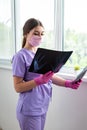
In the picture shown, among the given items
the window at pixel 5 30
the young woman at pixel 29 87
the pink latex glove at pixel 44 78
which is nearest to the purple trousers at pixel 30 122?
the young woman at pixel 29 87

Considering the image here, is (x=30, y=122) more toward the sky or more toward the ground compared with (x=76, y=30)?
more toward the ground

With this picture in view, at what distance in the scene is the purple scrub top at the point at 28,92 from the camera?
160cm

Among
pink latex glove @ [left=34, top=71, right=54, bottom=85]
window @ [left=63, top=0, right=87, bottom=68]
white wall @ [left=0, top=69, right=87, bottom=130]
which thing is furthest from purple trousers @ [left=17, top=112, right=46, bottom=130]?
window @ [left=63, top=0, right=87, bottom=68]

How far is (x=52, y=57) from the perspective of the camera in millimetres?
1458

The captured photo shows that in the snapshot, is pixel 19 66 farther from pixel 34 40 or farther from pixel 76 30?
pixel 76 30

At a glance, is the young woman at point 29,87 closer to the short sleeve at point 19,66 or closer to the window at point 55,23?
the short sleeve at point 19,66

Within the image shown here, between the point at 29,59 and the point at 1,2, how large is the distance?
141cm

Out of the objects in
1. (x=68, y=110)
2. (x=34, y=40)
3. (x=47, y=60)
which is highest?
(x=34, y=40)

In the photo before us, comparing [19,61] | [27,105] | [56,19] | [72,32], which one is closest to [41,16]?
[56,19]

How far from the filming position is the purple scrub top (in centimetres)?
160

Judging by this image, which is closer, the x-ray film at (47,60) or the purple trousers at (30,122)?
the x-ray film at (47,60)

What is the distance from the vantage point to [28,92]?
1.64 meters

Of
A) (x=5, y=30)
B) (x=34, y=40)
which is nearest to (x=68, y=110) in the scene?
(x=34, y=40)

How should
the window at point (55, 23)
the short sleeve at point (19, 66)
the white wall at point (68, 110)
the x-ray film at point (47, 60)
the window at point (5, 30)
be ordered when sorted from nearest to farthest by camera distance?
the x-ray film at point (47, 60), the short sleeve at point (19, 66), the white wall at point (68, 110), the window at point (55, 23), the window at point (5, 30)
